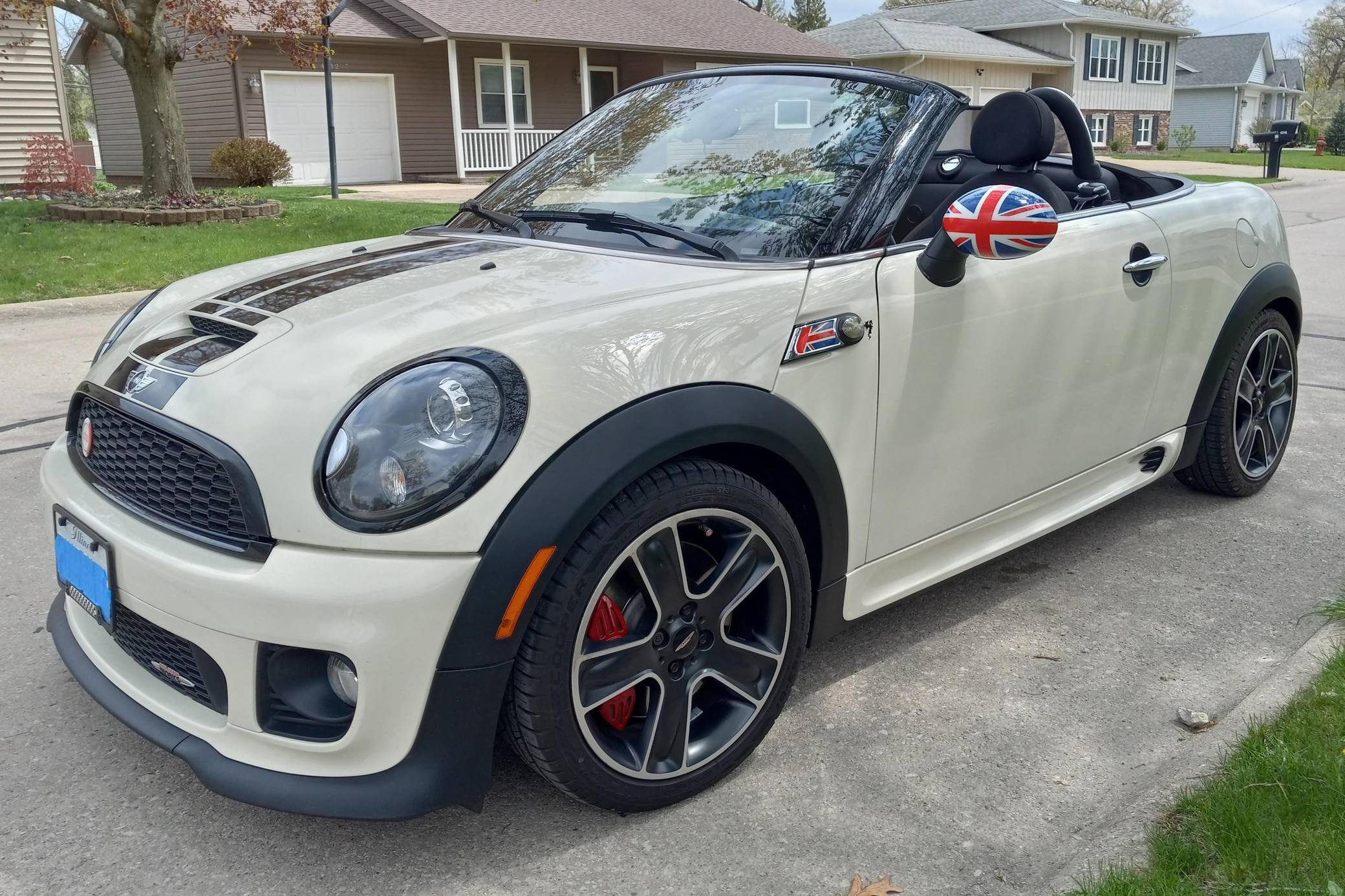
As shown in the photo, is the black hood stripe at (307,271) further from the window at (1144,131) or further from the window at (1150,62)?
the window at (1150,62)

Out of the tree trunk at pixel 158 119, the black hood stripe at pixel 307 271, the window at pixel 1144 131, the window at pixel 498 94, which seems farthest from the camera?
the window at pixel 1144 131

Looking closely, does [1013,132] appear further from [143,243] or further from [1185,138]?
[1185,138]

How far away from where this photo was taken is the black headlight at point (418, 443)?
6.61ft

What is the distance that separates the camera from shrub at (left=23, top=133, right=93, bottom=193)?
56.3ft

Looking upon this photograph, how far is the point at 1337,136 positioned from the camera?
4941 centimetres

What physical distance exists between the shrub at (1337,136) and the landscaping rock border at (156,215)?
4977 centimetres

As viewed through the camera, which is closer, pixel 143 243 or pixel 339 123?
pixel 143 243

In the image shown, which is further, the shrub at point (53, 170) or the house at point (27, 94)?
the house at point (27, 94)

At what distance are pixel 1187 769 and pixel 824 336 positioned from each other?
1.23 meters

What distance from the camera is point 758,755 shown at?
2670 mm

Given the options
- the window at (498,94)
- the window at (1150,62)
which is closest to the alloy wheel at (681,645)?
the window at (498,94)

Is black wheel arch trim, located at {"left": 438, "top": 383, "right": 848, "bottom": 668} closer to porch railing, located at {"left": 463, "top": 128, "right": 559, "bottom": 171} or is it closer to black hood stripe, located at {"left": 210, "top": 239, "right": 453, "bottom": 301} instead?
black hood stripe, located at {"left": 210, "top": 239, "right": 453, "bottom": 301}

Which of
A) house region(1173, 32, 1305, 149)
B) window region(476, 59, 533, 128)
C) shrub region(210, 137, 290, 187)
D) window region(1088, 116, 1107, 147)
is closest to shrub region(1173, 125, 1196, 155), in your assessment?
window region(1088, 116, 1107, 147)

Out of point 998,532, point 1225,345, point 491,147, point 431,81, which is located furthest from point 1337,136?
point 998,532
